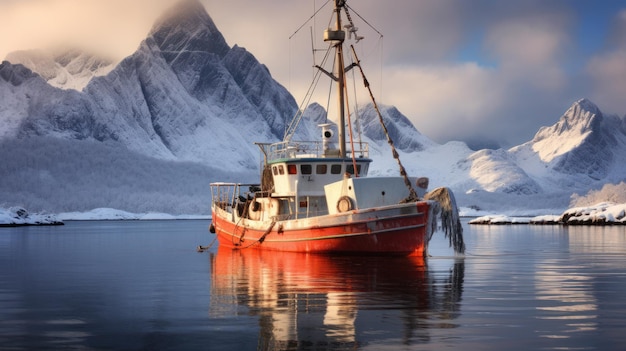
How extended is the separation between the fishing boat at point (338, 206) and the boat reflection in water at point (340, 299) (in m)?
1.94

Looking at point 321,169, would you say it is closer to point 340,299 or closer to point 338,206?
point 338,206

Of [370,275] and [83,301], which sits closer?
[83,301]

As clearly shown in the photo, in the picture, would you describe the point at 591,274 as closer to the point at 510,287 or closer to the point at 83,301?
the point at 510,287

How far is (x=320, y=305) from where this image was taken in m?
21.9

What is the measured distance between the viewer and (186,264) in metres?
41.6

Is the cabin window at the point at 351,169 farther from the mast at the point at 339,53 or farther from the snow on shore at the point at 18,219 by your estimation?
the snow on shore at the point at 18,219

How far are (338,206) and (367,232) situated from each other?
6.78 feet

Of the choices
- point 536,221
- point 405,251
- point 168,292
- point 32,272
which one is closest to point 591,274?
point 405,251

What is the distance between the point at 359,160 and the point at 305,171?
3.20 meters

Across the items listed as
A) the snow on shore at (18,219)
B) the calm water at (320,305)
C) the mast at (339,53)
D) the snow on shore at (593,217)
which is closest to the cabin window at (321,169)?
the mast at (339,53)

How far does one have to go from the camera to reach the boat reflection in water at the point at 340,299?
1695 cm

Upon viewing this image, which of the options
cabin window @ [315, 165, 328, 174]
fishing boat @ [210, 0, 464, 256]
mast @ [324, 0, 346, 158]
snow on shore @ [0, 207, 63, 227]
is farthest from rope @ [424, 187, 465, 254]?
snow on shore @ [0, 207, 63, 227]

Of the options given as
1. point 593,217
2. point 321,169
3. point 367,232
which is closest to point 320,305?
point 367,232

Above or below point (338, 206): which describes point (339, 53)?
above
